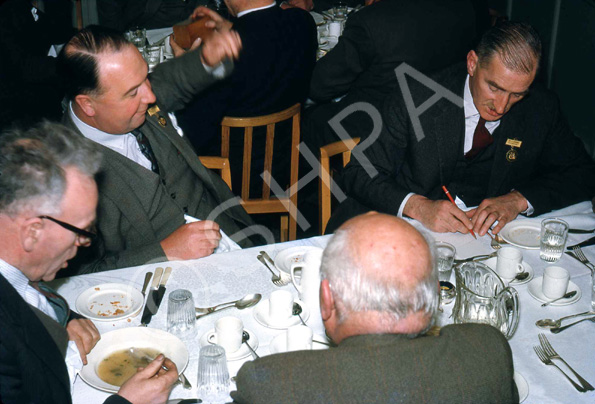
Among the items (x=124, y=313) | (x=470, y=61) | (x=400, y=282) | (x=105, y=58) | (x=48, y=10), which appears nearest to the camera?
(x=400, y=282)

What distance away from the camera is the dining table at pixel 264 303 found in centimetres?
177

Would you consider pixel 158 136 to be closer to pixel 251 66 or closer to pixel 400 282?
pixel 251 66

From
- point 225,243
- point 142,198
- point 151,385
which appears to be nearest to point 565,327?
point 151,385

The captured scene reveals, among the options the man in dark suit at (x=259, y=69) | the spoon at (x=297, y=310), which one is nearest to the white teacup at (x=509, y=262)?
the spoon at (x=297, y=310)

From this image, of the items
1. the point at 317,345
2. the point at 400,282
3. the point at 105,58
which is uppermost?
the point at 105,58

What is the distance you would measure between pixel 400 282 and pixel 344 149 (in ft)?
5.64

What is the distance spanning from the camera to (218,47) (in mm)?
3232

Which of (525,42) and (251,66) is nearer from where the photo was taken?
(525,42)

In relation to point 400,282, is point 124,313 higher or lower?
lower

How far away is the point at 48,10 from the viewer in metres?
5.47

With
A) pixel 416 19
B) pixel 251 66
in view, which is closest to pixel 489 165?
pixel 416 19

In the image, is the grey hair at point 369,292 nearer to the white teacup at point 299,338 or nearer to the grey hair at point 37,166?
the white teacup at point 299,338

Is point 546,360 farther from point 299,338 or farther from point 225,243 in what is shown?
point 225,243

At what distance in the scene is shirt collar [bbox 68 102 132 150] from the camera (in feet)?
8.48
